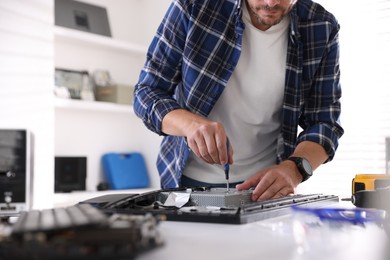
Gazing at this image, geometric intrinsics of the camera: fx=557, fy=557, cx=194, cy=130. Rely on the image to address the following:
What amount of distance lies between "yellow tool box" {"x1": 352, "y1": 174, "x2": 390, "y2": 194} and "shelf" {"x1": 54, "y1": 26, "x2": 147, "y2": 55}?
240 centimetres

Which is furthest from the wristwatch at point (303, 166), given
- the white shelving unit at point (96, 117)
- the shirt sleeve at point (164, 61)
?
the white shelving unit at point (96, 117)

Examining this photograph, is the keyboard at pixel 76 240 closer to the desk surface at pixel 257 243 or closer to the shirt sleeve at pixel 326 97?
the desk surface at pixel 257 243

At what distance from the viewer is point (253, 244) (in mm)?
613

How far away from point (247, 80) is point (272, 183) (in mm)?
404

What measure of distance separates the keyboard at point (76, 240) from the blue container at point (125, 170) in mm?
3053

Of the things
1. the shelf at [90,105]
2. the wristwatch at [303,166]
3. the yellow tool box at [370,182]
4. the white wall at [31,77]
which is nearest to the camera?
the yellow tool box at [370,182]

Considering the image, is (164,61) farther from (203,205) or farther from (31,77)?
(31,77)

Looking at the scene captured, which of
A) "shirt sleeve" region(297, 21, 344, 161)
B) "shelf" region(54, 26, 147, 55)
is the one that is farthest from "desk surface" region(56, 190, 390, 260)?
"shelf" region(54, 26, 147, 55)

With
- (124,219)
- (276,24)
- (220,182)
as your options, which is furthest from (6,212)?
(124,219)

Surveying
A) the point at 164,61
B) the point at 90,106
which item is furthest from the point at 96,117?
the point at 164,61

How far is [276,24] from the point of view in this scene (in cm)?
146

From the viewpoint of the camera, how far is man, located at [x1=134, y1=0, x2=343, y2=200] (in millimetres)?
1392

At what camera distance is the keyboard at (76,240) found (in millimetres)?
449

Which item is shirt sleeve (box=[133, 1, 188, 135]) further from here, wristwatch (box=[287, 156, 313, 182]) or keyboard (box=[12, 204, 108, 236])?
keyboard (box=[12, 204, 108, 236])
